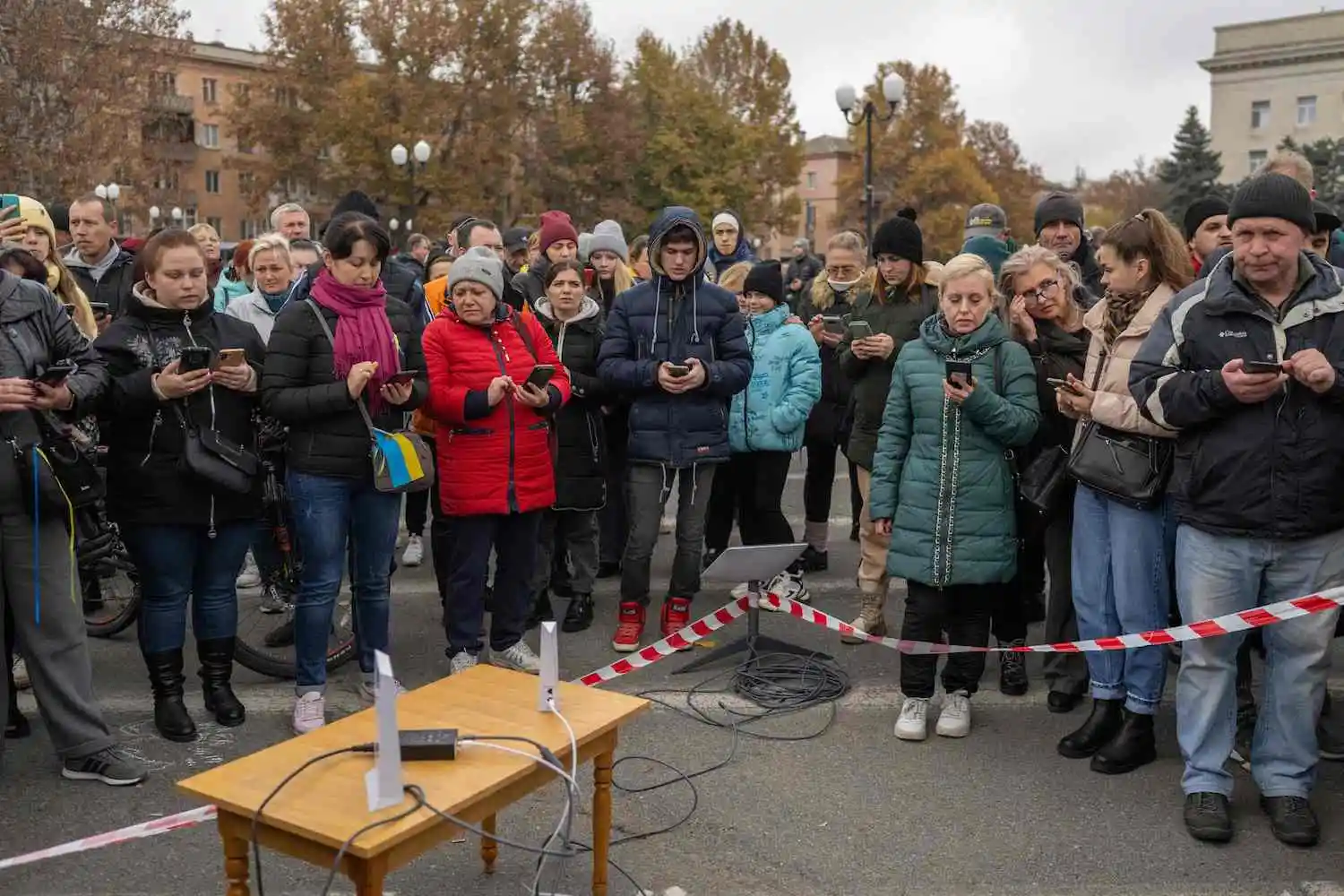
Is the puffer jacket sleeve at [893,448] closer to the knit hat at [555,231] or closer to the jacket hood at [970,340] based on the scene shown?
the jacket hood at [970,340]

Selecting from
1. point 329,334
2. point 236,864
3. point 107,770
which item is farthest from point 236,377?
point 236,864

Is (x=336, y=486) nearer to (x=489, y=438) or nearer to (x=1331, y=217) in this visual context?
(x=489, y=438)

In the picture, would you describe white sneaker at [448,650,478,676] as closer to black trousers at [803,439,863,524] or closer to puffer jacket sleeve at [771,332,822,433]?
puffer jacket sleeve at [771,332,822,433]

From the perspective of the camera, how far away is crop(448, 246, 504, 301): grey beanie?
5.46 m

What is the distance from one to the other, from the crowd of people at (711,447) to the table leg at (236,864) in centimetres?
195

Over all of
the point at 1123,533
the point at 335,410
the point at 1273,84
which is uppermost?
the point at 1273,84

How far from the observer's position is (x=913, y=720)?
5031 mm

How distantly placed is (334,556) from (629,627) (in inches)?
69.1

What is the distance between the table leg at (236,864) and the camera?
A: 2863 millimetres

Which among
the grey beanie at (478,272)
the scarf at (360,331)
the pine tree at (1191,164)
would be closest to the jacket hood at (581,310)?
the grey beanie at (478,272)

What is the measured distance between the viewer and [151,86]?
33094mm

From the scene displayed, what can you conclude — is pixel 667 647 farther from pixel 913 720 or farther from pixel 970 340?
pixel 970 340

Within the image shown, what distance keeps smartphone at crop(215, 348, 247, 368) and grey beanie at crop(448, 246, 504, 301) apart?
1037mm

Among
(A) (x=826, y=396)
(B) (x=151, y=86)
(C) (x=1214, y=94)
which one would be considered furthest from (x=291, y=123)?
(C) (x=1214, y=94)
